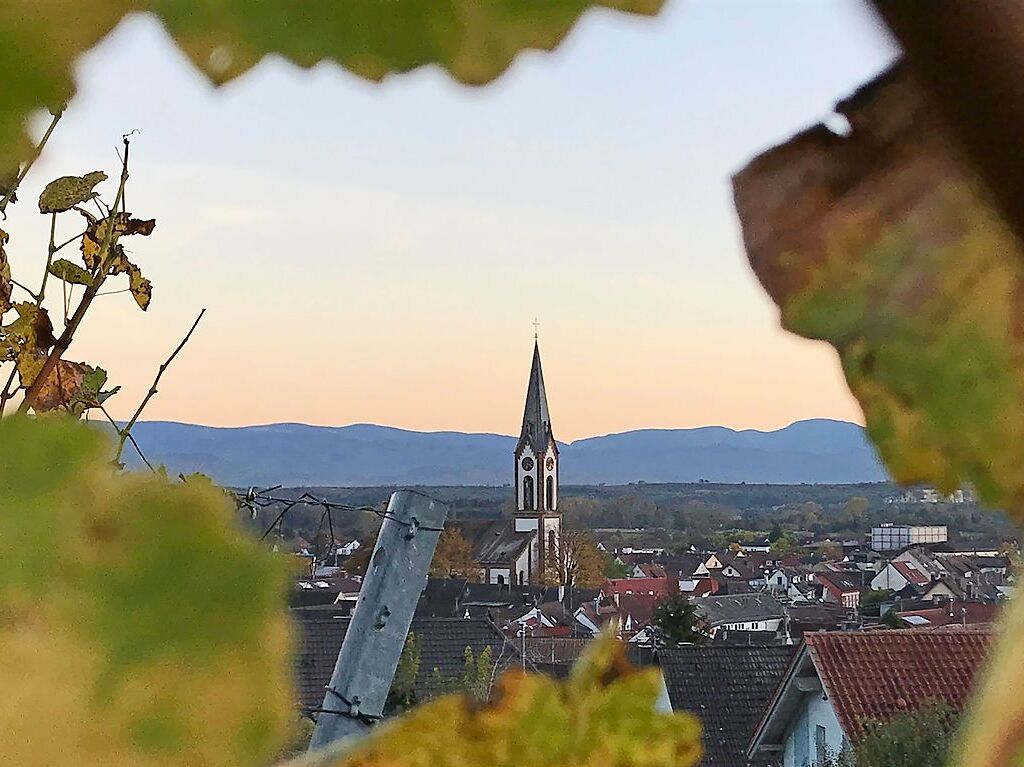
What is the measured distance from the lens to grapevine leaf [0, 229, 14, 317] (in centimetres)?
27

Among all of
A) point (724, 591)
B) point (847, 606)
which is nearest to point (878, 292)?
point (847, 606)

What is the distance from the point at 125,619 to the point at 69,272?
23 centimetres

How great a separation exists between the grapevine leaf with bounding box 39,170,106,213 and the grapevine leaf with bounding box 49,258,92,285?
2 centimetres

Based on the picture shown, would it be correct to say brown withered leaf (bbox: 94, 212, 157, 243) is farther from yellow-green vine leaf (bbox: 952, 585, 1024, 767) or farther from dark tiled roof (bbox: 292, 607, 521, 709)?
yellow-green vine leaf (bbox: 952, 585, 1024, 767)

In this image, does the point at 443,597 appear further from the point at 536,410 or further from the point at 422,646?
the point at 536,410

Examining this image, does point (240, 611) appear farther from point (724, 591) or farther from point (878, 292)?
point (724, 591)

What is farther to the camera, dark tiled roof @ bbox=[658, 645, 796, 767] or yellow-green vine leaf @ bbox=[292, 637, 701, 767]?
dark tiled roof @ bbox=[658, 645, 796, 767]

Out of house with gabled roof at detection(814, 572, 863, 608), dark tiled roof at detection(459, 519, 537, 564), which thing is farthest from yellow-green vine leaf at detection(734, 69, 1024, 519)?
dark tiled roof at detection(459, 519, 537, 564)

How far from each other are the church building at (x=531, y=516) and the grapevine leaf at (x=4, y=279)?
0.45 ft

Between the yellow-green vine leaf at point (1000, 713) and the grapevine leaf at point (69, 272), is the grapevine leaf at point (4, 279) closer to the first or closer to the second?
the grapevine leaf at point (69, 272)

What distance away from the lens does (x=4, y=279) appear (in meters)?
0.29

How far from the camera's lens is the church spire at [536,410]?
33cm

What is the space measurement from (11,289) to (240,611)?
22 cm

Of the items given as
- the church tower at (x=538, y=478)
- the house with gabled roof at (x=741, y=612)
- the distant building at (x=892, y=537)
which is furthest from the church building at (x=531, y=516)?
the house with gabled roof at (x=741, y=612)
